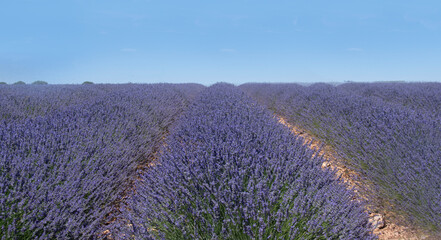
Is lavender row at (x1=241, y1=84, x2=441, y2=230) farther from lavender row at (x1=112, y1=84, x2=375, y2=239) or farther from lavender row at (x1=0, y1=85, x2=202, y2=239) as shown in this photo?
lavender row at (x1=0, y1=85, x2=202, y2=239)

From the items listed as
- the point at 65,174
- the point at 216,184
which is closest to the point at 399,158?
the point at 216,184

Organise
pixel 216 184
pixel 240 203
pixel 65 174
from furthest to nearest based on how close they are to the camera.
Result: 1. pixel 65 174
2. pixel 216 184
3. pixel 240 203

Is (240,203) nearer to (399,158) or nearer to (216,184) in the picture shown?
(216,184)

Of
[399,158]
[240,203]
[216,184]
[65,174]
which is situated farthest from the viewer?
[399,158]

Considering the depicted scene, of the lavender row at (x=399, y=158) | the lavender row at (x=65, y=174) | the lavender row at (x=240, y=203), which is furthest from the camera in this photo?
the lavender row at (x=399, y=158)

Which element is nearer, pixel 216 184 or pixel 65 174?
pixel 216 184

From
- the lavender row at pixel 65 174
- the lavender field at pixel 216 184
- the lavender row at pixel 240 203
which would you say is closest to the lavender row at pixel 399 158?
the lavender field at pixel 216 184

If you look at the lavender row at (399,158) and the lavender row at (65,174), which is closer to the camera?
the lavender row at (65,174)

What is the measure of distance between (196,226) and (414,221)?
5.56 ft

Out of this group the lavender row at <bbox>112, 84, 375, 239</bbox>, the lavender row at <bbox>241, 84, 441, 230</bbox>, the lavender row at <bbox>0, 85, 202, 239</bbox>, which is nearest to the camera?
the lavender row at <bbox>112, 84, 375, 239</bbox>

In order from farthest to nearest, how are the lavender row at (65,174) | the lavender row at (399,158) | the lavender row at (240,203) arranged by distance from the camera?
the lavender row at (399,158) < the lavender row at (65,174) < the lavender row at (240,203)

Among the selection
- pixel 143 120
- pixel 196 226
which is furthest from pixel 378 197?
pixel 143 120

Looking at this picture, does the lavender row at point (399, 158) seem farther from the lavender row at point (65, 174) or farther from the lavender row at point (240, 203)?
the lavender row at point (65, 174)

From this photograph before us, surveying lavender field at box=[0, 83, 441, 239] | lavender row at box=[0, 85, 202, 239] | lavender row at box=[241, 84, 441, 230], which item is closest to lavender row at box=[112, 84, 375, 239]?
lavender field at box=[0, 83, 441, 239]
